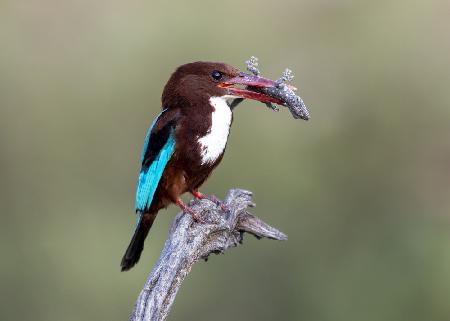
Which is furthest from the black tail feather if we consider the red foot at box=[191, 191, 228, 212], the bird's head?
the bird's head

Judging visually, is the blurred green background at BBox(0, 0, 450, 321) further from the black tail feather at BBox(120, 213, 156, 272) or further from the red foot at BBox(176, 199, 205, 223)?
the red foot at BBox(176, 199, 205, 223)

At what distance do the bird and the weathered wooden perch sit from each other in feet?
0.34

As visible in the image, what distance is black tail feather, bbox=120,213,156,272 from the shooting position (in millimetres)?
4914

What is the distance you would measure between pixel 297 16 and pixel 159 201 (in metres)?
4.42

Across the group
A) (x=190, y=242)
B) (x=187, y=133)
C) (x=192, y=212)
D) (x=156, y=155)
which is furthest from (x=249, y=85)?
(x=190, y=242)

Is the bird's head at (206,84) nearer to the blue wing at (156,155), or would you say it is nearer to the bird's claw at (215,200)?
the blue wing at (156,155)

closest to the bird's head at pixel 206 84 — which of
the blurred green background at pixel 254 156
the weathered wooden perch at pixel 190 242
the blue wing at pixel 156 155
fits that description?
the blue wing at pixel 156 155

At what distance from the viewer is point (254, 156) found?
7555 millimetres

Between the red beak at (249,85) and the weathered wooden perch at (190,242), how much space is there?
1.52 ft

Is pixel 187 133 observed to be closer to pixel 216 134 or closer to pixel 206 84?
pixel 216 134

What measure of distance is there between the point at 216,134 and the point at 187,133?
0.14 metres
